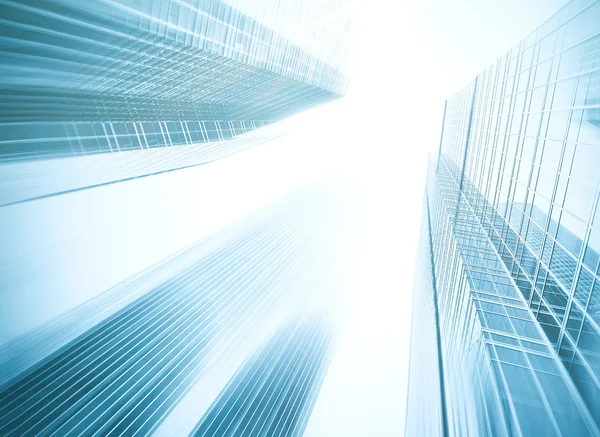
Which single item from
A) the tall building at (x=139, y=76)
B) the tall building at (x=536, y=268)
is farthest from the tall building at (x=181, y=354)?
the tall building at (x=536, y=268)

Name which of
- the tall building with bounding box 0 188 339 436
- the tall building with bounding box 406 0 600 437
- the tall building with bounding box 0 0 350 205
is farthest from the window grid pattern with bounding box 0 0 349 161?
the tall building with bounding box 0 188 339 436

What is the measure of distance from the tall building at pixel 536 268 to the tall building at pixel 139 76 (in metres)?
22.3

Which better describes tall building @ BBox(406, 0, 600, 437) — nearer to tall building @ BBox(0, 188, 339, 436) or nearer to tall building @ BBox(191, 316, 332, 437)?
tall building @ BBox(0, 188, 339, 436)

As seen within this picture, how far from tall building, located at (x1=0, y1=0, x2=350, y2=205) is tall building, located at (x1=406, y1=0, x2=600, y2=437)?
22.3m

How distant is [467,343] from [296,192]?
126m

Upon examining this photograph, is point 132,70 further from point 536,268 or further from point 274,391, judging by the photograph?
point 274,391

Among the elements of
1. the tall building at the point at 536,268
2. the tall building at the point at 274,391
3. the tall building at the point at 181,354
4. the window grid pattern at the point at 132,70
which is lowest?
the tall building at the point at 274,391

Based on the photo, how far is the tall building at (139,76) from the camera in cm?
2312

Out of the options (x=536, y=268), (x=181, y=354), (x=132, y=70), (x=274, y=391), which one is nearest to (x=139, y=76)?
(x=132, y=70)

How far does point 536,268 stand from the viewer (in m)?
16.1

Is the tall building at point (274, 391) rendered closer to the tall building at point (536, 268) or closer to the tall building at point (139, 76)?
the tall building at point (139, 76)

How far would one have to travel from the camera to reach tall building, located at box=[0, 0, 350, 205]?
23.1 metres

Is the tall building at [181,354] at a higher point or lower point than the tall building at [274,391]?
higher

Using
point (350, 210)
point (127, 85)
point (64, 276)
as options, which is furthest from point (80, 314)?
point (350, 210)
